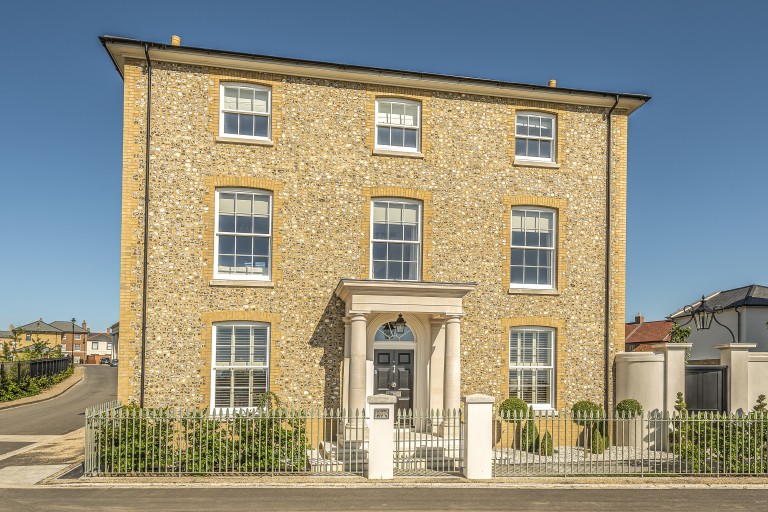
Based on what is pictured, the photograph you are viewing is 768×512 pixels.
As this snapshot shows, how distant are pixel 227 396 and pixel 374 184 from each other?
6944 mm

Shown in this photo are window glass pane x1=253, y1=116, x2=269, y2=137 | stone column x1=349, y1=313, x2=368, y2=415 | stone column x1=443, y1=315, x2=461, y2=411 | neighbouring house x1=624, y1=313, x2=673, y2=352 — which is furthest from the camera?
neighbouring house x1=624, y1=313, x2=673, y2=352

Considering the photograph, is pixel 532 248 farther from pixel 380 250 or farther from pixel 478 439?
pixel 478 439

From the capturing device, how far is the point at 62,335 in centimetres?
10256

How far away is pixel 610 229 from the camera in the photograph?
19.4m

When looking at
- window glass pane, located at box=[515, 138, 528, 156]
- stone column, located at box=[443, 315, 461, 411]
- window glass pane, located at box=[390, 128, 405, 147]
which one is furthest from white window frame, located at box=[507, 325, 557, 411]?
window glass pane, located at box=[390, 128, 405, 147]

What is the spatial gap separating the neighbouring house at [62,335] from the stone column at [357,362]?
88.2m

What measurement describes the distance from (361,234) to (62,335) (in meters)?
99.6

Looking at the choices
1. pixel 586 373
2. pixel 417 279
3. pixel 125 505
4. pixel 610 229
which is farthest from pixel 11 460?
pixel 610 229

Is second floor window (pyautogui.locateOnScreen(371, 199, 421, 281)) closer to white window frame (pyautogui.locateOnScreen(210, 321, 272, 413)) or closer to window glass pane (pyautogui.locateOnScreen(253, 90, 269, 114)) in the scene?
white window frame (pyautogui.locateOnScreen(210, 321, 272, 413))

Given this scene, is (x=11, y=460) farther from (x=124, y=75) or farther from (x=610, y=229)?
(x=610, y=229)

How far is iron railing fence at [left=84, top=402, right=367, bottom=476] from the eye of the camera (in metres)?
13.4

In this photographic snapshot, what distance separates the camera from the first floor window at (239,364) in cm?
1683

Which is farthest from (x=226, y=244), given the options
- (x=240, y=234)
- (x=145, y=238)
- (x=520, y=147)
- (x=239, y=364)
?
(x=520, y=147)

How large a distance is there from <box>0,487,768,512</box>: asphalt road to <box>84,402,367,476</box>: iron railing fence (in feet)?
3.59
